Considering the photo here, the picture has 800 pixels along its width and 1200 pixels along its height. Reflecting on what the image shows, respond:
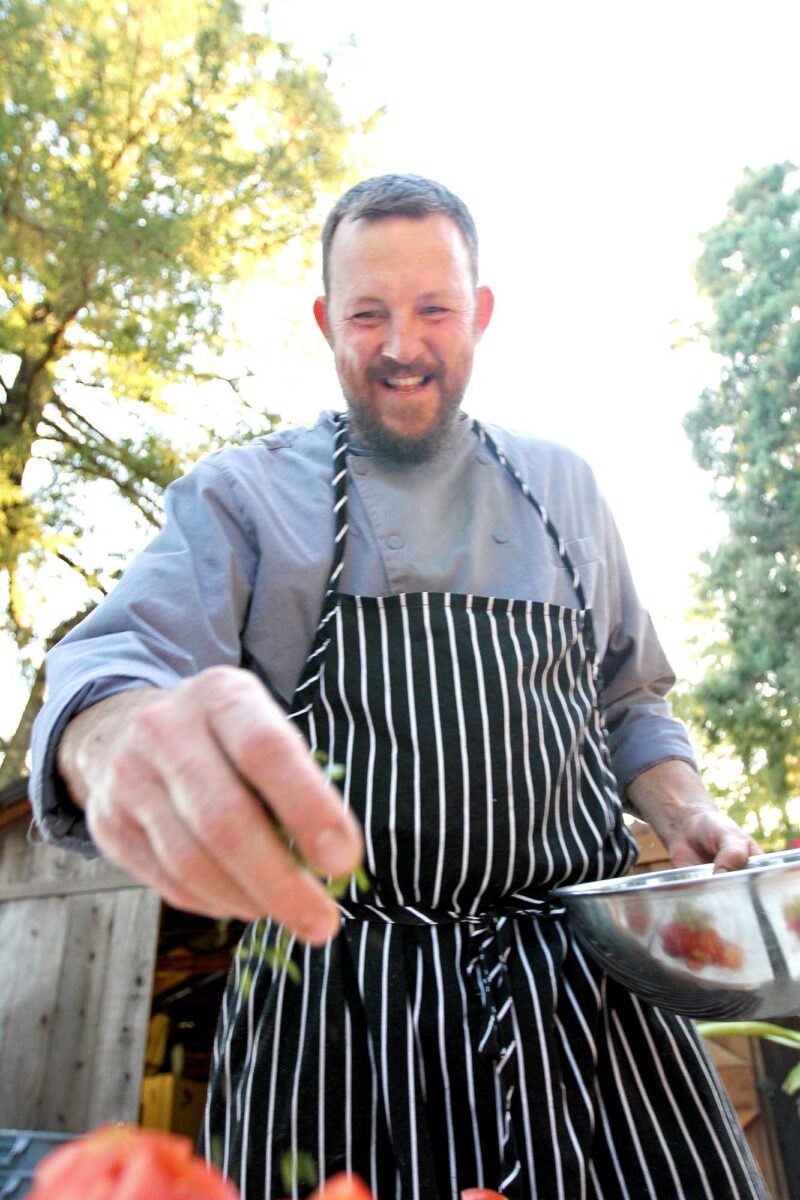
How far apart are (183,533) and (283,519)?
0.17 meters

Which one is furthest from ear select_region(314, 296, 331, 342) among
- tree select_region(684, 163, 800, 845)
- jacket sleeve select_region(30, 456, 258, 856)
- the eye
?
tree select_region(684, 163, 800, 845)

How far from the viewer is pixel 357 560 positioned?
1751mm

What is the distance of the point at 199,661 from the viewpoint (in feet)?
4.87

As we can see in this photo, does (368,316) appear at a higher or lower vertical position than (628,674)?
higher

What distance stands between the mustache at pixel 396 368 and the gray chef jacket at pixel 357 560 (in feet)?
0.52

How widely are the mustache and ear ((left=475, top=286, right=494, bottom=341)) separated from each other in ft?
0.82

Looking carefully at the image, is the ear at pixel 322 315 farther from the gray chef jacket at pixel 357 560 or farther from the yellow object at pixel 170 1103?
the yellow object at pixel 170 1103

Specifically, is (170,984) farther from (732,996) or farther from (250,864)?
(250,864)

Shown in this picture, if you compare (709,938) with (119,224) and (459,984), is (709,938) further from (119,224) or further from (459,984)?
(119,224)

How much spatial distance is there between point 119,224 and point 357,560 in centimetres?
834

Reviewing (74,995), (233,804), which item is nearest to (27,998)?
(74,995)

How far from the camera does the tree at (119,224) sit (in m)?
9.15

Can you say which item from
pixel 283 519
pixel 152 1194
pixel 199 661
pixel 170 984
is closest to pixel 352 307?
pixel 283 519

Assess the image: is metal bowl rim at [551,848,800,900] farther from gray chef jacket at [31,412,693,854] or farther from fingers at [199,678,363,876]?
fingers at [199,678,363,876]
